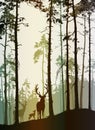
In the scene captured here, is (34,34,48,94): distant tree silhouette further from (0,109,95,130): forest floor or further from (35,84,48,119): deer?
(0,109,95,130): forest floor

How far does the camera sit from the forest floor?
6.40 ft

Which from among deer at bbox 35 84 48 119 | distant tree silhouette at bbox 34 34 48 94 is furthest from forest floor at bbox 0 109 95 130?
distant tree silhouette at bbox 34 34 48 94

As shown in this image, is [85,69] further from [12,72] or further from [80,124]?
[12,72]

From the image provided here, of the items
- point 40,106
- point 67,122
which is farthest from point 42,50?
point 67,122

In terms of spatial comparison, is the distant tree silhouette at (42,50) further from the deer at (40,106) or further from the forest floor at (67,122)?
the forest floor at (67,122)

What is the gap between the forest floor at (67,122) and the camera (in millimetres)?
1950

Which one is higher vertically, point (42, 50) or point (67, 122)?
point (42, 50)

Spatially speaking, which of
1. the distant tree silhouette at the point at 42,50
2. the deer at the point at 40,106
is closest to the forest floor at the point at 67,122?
the deer at the point at 40,106

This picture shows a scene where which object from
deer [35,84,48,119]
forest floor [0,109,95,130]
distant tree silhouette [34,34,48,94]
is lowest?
forest floor [0,109,95,130]

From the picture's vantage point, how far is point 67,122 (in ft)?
6.72

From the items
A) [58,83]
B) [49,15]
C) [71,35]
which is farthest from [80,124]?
[49,15]

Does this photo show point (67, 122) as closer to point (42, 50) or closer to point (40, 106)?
point (40, 106)

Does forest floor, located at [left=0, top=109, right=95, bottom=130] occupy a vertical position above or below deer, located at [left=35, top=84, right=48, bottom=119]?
below

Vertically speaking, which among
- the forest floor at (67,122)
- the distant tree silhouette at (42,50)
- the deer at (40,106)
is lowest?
the forest floor at (67,122)
